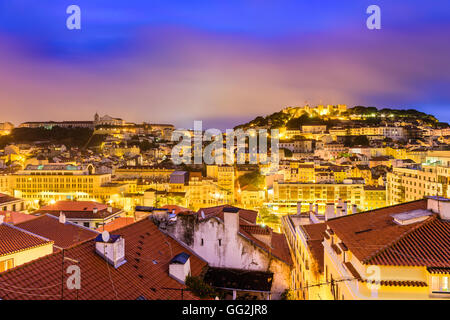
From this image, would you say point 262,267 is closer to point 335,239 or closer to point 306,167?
point 335,239

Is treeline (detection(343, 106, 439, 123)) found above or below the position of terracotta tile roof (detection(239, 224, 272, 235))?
above

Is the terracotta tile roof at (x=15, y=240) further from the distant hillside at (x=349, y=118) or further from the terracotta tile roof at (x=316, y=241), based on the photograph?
the distant hillside at (x=349, y=118)

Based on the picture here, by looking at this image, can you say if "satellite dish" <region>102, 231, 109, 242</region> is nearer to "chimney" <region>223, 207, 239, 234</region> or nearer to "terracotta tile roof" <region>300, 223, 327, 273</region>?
"chimney" <region>223, 207, 239, 234</region>

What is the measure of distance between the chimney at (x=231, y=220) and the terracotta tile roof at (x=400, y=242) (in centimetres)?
295

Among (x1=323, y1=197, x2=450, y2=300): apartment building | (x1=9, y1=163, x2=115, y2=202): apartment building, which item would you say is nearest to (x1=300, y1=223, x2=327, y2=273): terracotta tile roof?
(x1=323, y1=197, x2=450, y2=300): apartment building

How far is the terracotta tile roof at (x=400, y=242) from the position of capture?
16.4 ft

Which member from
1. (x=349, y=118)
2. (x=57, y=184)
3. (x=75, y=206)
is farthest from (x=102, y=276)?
(x=349, y=118)

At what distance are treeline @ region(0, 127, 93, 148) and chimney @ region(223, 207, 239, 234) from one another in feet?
389

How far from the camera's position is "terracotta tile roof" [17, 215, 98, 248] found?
40.6 ft

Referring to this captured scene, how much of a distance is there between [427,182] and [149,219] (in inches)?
1738

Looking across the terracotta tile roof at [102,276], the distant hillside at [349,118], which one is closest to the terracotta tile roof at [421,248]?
the terracotta tile roof at [102,276]

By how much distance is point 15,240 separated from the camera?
9.71 meters

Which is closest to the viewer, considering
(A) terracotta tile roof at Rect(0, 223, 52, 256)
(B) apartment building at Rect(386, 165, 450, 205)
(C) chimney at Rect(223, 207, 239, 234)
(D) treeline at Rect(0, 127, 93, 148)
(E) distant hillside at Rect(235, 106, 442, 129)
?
(C) chimney at Rect(223, 207, 239, 234)
